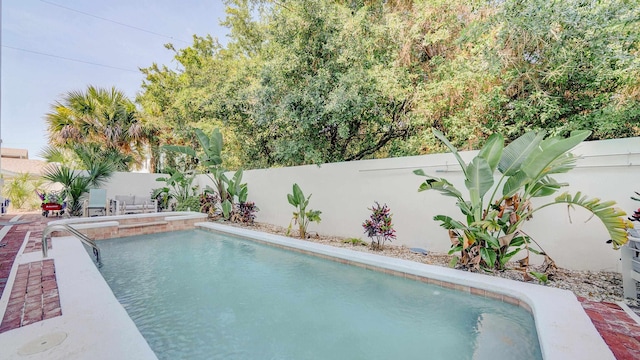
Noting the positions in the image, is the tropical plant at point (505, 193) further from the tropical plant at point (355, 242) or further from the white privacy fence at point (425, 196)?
the tropical plant at point (355, 242)

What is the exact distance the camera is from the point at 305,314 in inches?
149

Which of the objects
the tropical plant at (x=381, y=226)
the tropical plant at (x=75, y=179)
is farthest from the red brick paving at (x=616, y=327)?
the tropical plant at (x=75, y=179)

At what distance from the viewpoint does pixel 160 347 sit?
2.92m

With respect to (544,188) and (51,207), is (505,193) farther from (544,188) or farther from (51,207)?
(51,207)

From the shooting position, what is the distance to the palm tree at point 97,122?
12672mm

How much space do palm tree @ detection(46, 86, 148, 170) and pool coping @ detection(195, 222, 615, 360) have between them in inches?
478

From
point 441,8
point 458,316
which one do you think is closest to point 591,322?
point 458,316

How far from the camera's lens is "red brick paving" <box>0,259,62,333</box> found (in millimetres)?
2748

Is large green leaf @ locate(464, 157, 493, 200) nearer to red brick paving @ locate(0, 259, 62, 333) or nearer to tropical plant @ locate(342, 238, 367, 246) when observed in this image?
tropical plant @ locate(342, 238, 367, 246)

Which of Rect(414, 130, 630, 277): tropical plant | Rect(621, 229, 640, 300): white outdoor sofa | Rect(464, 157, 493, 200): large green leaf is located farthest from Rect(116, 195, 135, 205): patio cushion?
Rect(621, 229, 640, 300): white outdoor sofa

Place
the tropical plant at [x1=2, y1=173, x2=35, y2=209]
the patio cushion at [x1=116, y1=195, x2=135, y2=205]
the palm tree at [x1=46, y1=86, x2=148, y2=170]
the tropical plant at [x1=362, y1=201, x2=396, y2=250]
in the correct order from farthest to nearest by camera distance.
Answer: the tropical plant at [x1=2, y1=173, x2=35, y2=209] → the palm tree at [x1=46, y1=86, x2=148, y2=170] → the patio cushion at [x1=116, y1=195, x2=135, y2=205] → the tropical plant at [x1=362, y1=201, x2=396, y2=250]

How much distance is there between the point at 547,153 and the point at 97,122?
1677 centimetres

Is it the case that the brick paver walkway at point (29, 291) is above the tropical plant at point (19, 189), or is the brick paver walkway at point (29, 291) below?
below

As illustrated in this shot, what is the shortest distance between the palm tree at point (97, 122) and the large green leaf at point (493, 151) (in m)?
15.3
